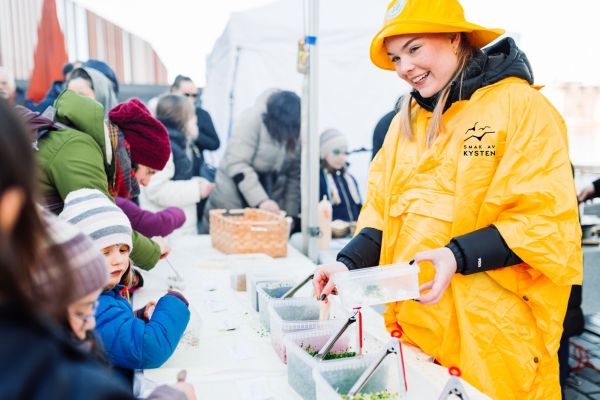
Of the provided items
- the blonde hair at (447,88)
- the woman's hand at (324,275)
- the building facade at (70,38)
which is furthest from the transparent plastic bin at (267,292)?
the building facade at (70,38)

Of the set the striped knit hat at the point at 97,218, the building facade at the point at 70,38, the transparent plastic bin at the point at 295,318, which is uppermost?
the building facade at the point at 70,38

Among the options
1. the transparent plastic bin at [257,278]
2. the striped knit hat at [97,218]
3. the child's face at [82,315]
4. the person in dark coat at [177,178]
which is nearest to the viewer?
the child's face at [82,315]

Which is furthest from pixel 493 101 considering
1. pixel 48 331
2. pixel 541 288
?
pixel 48 331

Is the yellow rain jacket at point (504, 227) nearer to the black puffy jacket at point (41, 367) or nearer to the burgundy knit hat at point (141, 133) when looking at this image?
Result: the black puffy jacket at point (41, 367)

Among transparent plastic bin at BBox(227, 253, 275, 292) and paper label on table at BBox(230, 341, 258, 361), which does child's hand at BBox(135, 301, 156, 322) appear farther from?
transparent plastic bin at BBox(227, 253, 275, 292)

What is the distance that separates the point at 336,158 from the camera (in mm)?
4094

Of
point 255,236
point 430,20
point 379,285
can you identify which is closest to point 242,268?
point 255,236

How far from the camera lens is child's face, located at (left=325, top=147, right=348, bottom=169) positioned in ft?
13.4

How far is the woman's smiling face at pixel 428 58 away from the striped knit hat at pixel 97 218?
0.96 meters

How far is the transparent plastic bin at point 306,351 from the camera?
113 centimetres

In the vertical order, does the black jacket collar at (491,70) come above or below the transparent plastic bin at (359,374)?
above

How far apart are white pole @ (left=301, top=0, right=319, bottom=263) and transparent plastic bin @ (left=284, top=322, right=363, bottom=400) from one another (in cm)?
155

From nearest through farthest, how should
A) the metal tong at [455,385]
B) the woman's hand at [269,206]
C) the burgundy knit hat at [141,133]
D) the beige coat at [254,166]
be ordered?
the metal tong at [455,385] → the burgundy knit hat at [141,133] → the woman's hand at [269,206] → the beige coat at [254,166]

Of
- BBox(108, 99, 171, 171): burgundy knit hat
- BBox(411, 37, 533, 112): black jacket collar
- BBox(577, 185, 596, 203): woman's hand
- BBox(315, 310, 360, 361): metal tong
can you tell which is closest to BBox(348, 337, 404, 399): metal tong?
BBox(315, 310, 360, 361): metal tong
